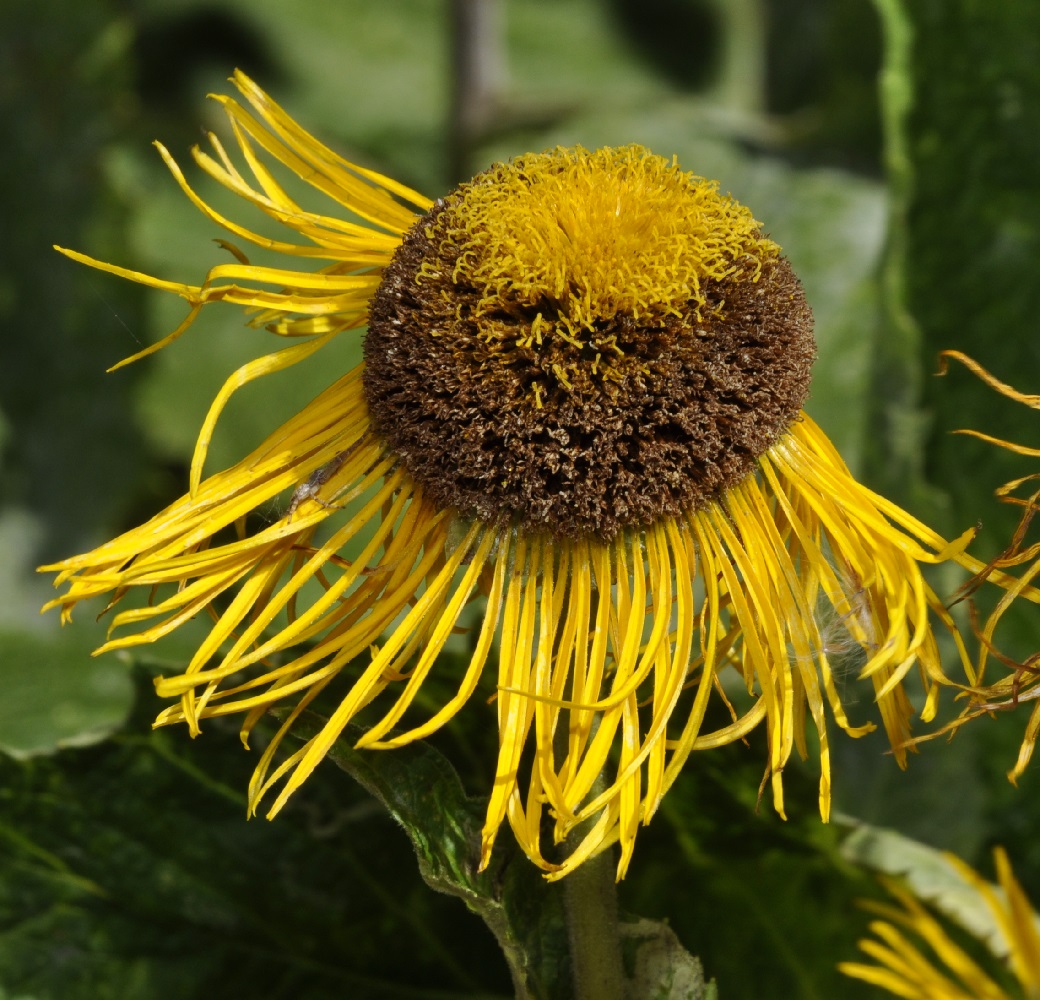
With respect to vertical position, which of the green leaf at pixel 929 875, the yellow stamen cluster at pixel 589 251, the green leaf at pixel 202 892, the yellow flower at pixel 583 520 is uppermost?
the yellow stamen cluster at pixel 589 251

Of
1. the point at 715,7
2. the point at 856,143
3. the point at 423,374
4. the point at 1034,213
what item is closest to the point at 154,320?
the point at 856,143

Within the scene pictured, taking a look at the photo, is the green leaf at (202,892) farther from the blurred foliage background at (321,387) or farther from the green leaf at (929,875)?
the green leaf at (929,875)

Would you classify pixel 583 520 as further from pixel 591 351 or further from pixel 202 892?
pixel 202 892

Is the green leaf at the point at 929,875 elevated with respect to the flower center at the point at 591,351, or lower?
lower

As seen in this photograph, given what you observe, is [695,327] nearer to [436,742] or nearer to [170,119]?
[436,742]

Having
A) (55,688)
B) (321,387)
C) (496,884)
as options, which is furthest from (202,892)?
(321,387)

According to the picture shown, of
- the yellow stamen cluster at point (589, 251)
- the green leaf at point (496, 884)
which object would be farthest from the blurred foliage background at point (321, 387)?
the yellow stamen cluster at point (589, 251)

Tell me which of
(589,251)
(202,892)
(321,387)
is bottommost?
(202,892)
